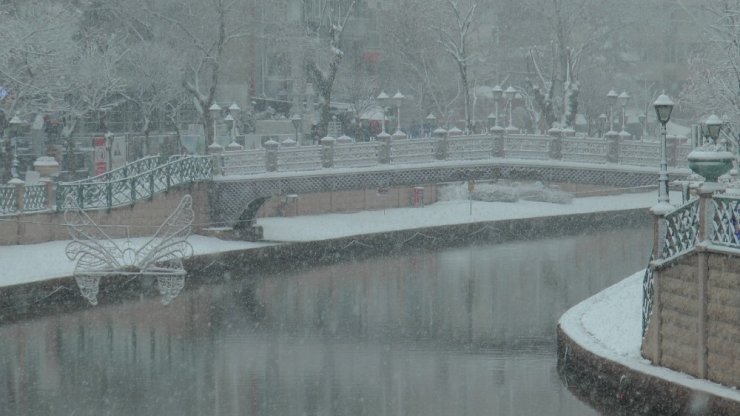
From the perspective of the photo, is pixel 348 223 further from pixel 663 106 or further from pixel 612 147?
pixel 663 106

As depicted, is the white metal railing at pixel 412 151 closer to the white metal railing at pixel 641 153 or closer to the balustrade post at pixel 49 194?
the white metal railing at pixel 641 153

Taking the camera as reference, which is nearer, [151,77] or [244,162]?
[244,162]

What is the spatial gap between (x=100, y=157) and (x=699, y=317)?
2651 centimetres

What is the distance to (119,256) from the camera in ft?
101

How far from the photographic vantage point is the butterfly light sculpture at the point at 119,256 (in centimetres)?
2903

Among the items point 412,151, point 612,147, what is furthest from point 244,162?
point 612,147

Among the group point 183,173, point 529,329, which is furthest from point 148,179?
point 529,329

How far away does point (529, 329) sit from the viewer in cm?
2533

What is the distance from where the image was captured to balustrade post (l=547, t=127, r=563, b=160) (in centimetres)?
3562

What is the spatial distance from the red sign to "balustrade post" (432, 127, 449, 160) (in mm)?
10834

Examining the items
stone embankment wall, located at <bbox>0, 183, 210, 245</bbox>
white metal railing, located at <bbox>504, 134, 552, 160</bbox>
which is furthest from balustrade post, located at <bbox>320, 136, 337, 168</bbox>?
white metal railing, located at <bbox>504, 134, 552, 160</bbox>

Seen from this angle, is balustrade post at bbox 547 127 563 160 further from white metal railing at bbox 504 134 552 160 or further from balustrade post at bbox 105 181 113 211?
balustrade post at bbox 105 181 113 211

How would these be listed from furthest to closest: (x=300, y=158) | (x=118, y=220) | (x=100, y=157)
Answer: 1. (x=100, y=157)
2. (x=300, y=158)
3. (x=118, y=220)

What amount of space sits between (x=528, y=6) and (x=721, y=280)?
128ft
